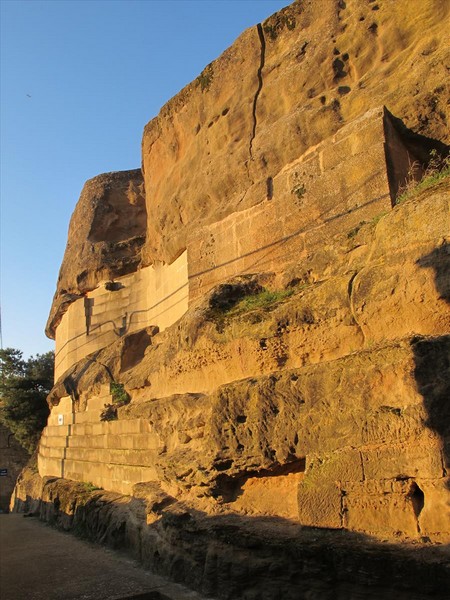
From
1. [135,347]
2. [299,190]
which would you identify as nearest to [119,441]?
[135,347]

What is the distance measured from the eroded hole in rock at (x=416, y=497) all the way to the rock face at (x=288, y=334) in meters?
0.02

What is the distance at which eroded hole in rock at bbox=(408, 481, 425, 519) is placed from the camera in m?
4.23

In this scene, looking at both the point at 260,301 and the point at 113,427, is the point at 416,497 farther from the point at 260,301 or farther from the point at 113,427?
the point at 113,427

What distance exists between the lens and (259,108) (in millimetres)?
10438

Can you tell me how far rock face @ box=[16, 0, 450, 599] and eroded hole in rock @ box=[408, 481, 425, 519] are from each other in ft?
0.05

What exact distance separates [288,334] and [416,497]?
2.53 meters

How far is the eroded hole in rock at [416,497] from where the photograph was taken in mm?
4234

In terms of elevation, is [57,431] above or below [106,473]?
above

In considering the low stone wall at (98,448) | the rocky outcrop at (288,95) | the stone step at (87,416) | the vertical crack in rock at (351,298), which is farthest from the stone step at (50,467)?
the vertical crack in rock at (351,298)

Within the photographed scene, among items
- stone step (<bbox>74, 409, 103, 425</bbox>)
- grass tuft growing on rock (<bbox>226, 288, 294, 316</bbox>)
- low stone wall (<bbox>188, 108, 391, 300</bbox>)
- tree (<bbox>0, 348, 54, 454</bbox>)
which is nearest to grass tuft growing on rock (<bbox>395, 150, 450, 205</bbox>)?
low stone wall (<bbox>188, 108, 391, 300</bbox>)

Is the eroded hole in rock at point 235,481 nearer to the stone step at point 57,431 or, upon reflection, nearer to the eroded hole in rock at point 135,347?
the eroded hole in rock at point 135,347

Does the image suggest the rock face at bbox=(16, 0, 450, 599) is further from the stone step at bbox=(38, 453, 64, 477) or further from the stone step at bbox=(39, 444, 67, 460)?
the stone step at bbox=(39, 444, 67, 460)

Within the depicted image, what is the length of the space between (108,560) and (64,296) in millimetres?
11642

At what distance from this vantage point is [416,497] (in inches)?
168
